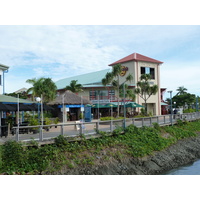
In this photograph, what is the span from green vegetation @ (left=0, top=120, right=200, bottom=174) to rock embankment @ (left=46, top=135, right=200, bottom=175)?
9.7 inches

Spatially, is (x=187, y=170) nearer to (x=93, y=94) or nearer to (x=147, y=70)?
(x=93, y=94)

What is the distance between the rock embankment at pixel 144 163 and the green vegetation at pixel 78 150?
25 cm

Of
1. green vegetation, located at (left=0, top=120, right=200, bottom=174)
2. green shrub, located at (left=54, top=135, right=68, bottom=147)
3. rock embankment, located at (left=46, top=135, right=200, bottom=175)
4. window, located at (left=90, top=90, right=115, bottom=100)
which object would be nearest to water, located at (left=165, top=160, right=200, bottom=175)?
rock embankment, located at (left=46, top=135, right=200, bottom=175)

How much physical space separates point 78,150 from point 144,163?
4189 mm

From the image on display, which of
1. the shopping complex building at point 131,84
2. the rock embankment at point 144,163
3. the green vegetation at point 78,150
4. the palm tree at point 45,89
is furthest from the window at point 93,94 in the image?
the rock embankment at point 144,163

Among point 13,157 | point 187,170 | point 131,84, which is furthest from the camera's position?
point 131,84

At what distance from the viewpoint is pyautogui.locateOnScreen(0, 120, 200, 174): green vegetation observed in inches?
410

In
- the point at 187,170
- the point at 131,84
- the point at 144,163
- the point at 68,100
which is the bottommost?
the point at 187,170

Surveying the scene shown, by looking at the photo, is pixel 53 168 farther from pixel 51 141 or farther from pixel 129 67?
pixel 129 67

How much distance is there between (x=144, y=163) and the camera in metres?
13.8

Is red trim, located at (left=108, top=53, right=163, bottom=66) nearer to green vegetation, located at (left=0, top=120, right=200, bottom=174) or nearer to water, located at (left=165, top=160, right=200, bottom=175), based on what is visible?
green vegetation, located at (left=0, top=120, right=200, bottom=174)

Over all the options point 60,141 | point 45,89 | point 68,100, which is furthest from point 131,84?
point 60,141

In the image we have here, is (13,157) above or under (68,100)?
under

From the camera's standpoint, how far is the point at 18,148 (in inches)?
426
